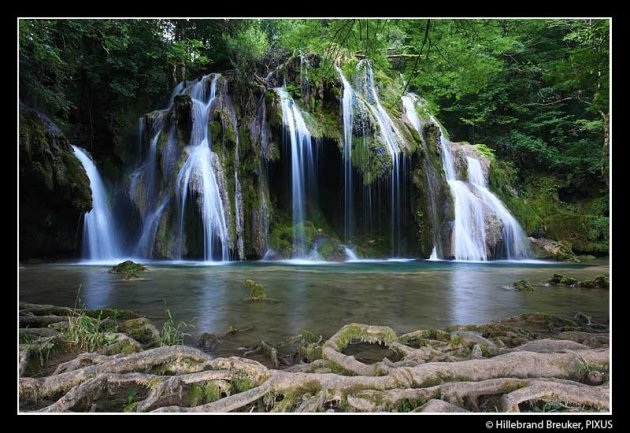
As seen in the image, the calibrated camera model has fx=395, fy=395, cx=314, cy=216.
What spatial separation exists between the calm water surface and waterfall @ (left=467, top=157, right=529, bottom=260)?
7.63 metres

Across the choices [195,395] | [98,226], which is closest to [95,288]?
[195,395]

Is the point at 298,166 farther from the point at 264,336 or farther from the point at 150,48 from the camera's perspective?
the point at 264,336

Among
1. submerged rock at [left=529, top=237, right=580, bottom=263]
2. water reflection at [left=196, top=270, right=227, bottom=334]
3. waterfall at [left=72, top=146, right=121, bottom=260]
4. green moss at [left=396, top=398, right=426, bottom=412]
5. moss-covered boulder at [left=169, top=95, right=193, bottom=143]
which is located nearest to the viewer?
green moss at [left=396, top=398, right=426, bottom=412]

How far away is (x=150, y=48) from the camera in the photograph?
46.5 feet

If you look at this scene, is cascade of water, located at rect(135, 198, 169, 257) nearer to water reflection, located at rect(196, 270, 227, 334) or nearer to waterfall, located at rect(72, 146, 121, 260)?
waterfall, located at rect(72, 146, 121, 260)

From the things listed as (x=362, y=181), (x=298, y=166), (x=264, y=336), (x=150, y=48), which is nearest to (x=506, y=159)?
(x=362, y=181)

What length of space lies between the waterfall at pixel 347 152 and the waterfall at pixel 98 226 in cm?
877

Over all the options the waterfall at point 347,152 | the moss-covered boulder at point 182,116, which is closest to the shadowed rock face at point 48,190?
the moss-covered boulder at point 182,116

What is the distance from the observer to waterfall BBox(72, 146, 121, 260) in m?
13.1

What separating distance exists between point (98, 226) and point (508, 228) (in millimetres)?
16152

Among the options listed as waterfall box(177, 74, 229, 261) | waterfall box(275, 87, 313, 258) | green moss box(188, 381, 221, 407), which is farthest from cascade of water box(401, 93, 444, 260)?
green moss box(188, 381, 221, 407)

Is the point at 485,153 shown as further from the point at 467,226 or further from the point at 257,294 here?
the point at 257,294

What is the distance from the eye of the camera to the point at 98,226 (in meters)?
13.5

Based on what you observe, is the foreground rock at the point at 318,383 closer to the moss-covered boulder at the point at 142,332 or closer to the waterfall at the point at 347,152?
the moss-covered boulder at the point at 142,332
